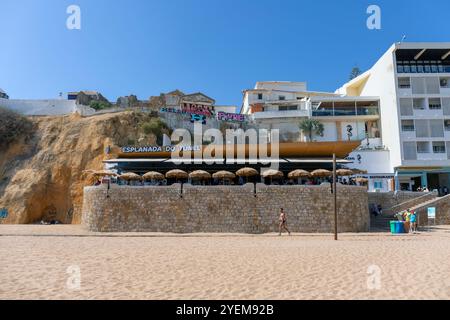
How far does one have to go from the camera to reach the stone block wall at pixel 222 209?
2309 cm

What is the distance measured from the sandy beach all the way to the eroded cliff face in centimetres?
2436

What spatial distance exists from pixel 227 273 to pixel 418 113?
1506 inches

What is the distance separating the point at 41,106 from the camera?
45719 millimetres

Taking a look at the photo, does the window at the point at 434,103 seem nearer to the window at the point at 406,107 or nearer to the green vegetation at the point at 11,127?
the window at the point at 406,107

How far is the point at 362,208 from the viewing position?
23875 mm

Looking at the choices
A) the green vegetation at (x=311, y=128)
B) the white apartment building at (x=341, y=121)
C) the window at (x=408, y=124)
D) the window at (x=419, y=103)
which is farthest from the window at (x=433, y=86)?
the green vegetation at (x=311, y=128)

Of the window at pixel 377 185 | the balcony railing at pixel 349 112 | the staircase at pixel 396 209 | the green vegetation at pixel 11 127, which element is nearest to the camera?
the staircase at pixel 396 209

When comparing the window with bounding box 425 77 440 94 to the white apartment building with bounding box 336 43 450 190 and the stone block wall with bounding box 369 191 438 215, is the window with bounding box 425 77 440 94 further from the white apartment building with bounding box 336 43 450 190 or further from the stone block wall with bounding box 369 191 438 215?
the stone block wall with bounding box 369 191 438 215

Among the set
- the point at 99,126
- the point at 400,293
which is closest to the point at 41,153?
the point at 99,126

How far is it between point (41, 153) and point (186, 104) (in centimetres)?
2595

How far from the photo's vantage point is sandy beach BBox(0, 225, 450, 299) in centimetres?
708

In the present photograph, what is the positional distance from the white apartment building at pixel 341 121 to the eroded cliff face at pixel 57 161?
18.3 metres

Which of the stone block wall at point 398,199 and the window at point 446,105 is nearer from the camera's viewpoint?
the stone block wall at point 398,199
